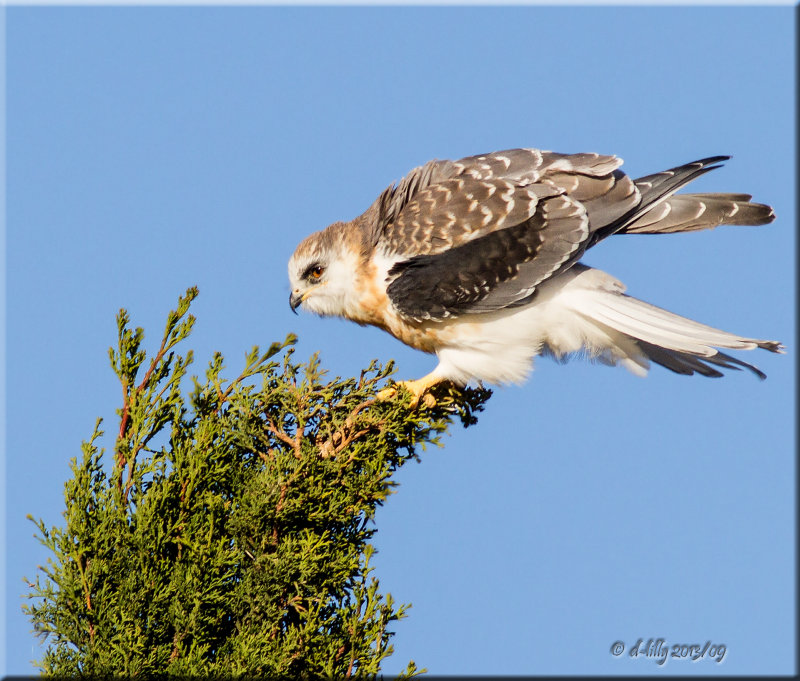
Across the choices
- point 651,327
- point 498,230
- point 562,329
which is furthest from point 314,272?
point 651,327

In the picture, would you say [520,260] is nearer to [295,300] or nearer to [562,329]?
[562,329]

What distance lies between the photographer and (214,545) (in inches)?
141

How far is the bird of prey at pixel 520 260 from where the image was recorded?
212 inches

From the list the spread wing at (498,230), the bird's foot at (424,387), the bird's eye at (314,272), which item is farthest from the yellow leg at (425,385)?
the bird's eye at (314,272)

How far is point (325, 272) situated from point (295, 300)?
1.33 feet

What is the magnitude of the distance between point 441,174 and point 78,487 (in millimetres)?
3411

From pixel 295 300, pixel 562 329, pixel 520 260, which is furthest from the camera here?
pixel 295 300

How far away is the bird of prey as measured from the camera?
212 inches

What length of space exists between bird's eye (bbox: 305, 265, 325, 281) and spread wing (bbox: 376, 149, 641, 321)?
2.04ft

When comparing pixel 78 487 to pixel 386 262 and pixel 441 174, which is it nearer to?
pixel 386 262

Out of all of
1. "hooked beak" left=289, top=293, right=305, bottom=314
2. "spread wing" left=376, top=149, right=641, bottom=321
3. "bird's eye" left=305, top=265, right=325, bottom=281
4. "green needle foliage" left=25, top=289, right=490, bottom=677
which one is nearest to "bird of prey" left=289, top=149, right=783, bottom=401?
"spread wing" left=376, top=149, right=641, bottom=321

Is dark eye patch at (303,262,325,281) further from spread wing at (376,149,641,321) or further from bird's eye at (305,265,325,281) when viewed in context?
spread wing at (376,149,641,321)

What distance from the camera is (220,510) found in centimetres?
367

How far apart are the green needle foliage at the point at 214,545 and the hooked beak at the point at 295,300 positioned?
2340 millimetres
